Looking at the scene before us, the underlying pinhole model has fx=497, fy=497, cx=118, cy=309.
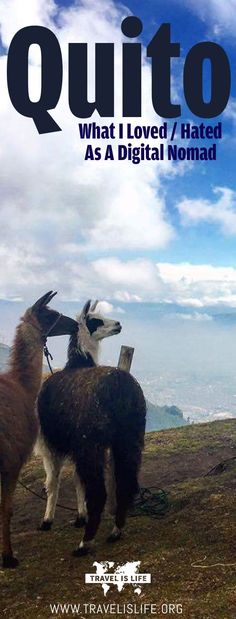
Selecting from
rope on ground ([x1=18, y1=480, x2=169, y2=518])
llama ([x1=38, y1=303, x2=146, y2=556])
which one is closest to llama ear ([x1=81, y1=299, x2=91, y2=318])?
llama ([x1=38, y1=303, x2=146, y2=556])

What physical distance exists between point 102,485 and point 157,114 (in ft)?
24.1

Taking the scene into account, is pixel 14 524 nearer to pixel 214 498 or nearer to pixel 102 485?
pixel 102 485

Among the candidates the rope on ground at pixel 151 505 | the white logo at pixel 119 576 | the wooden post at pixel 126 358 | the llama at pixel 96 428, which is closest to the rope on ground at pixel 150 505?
the rope on ground at pixel 151 505

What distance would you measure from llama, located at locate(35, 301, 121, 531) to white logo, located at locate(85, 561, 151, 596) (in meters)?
2.02

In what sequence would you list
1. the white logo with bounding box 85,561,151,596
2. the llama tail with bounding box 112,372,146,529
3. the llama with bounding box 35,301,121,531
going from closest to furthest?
the white logo with bounding box 85,561,151,596 → the llama tail with bounding box 112,372,146,529 → the llama with bounding box 35,301,121,531

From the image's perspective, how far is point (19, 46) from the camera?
10.6 metres

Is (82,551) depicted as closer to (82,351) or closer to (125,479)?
(125,479)

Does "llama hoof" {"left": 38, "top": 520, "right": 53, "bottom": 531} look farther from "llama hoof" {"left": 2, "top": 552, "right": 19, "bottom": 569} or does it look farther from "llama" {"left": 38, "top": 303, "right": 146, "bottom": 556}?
"llama hoof" {"left": 2, "top": 552, "right": 19, "bottom": 569}

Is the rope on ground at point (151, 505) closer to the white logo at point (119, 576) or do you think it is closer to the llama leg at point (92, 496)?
the llama leg at point (92, 496)

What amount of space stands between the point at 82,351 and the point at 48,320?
96 cm

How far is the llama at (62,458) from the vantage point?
28.4 feet

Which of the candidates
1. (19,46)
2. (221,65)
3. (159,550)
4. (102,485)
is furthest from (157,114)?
(159,550)

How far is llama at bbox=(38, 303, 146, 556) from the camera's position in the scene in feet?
23.6

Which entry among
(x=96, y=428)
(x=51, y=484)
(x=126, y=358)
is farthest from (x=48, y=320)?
(x=126, y=358)
